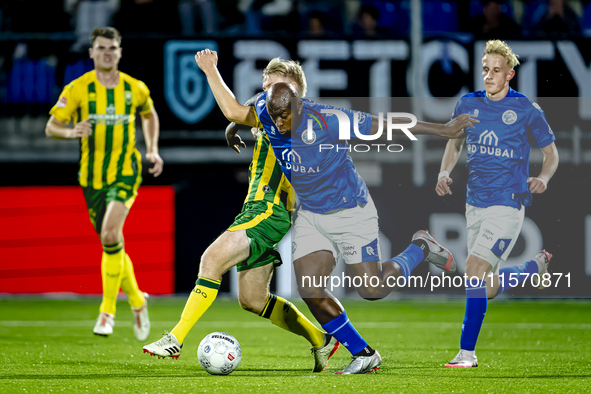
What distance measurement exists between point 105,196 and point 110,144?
0.42m

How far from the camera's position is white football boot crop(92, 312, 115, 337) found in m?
5.49

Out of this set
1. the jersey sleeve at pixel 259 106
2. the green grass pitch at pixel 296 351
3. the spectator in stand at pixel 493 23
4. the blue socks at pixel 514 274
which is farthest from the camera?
the spectator in stand at pixel 493 23

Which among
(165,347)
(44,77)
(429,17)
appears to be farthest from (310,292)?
(429,17)

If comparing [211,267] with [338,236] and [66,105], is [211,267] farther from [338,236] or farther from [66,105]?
[66,105]

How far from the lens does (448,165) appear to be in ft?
15.9

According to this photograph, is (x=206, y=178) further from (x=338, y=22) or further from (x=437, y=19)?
(x=437, y=19)

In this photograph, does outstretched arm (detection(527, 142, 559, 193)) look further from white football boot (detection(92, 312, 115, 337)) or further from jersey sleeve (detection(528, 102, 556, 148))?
white football boot (detection(92, 312, 115, 337))

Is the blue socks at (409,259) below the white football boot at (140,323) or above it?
above

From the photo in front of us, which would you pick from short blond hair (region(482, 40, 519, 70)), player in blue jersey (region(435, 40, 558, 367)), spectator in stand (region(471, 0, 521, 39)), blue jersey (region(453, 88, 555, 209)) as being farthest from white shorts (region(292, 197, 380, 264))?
spectator in stand (region(471, 0, 521, 39))

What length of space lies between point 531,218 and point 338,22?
18.8 ft

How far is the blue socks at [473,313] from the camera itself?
473 centimetres

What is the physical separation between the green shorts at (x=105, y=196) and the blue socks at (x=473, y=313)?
8.55 ft

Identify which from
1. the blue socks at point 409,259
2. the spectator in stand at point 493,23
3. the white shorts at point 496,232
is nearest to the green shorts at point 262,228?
the blue socks at point 409,259

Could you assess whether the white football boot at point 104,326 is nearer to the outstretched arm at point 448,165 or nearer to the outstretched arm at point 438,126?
the outstretched arm at point 438,126
